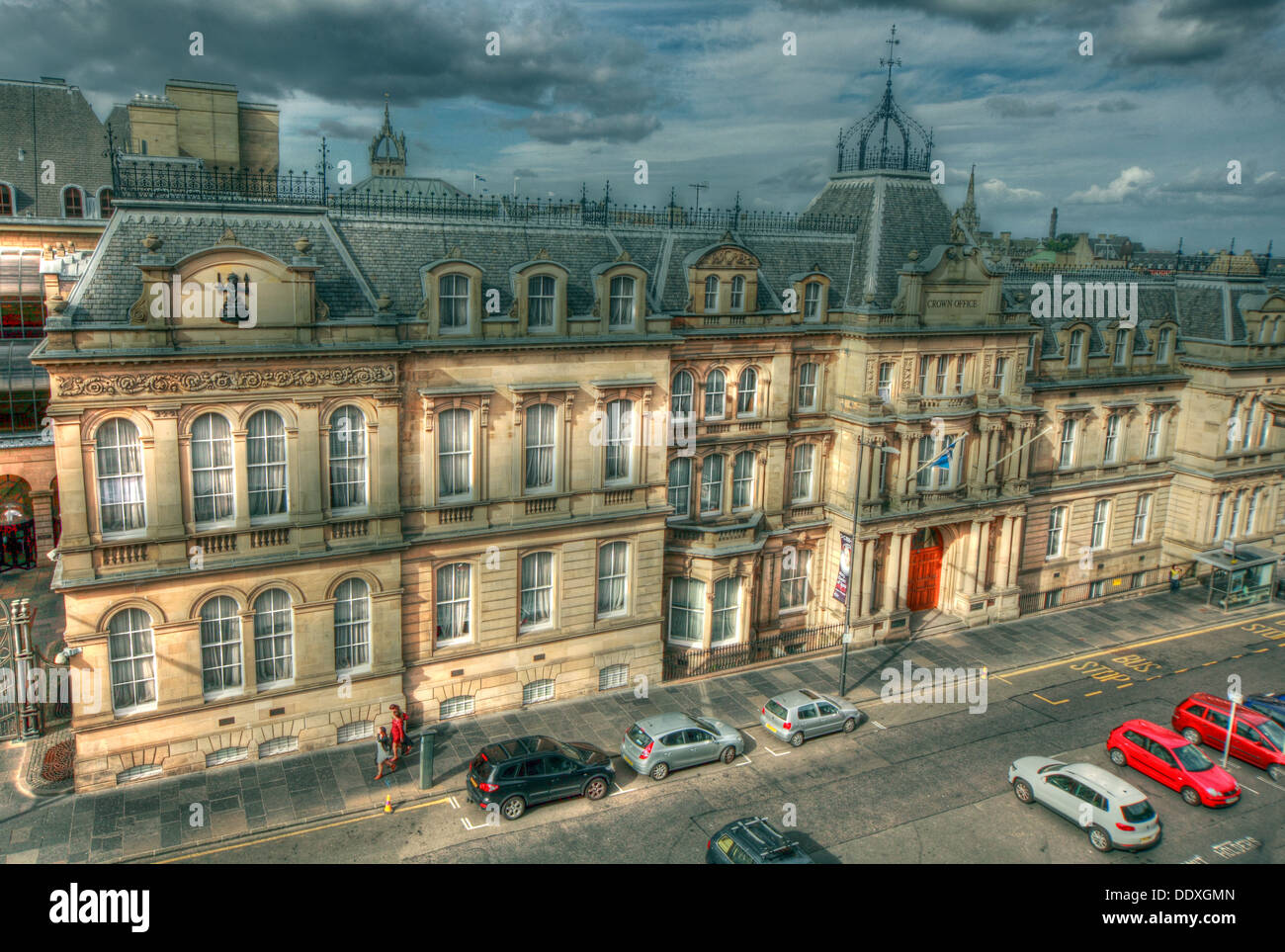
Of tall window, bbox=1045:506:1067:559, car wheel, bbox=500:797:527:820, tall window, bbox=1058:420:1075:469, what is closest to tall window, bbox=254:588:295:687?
car wheel, bbox=500:797:527:820

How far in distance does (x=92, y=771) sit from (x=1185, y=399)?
5673 cm

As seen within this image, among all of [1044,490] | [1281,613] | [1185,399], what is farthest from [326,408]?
[1281,613]

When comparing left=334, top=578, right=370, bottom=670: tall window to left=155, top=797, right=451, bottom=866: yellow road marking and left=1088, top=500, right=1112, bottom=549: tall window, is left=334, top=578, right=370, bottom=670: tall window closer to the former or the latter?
left=155, top=797, right=451, bottom=866: yellow road marking

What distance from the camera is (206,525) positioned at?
103ft

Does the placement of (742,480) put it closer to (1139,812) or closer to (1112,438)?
(1139,812)

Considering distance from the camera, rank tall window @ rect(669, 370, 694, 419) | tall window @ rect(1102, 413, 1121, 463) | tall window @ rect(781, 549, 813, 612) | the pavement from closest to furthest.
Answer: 1. the pavement
2. tall window @ rect(669, 370, 694, 419)
3. tall window @ rect(781, 549, 813, 612)
4. tall window @ rect(1102, 413, 1121, 463)

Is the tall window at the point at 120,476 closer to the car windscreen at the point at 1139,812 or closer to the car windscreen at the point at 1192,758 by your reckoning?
the car windscreen at the point at 1139,812

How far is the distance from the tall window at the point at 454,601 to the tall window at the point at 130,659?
9.81 meters

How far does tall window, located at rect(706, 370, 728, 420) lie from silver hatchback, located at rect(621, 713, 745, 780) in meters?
13.4

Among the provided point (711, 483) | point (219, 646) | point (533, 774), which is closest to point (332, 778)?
point (219, 646)

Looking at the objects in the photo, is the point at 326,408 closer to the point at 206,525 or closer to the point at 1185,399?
the point at 206,525

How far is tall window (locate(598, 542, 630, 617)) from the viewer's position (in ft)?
129

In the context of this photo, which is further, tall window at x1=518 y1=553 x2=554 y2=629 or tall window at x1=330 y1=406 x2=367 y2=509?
Result: tall window at x1=518 y1=553 x2=554 y2=629

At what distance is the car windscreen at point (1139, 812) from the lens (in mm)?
30688
